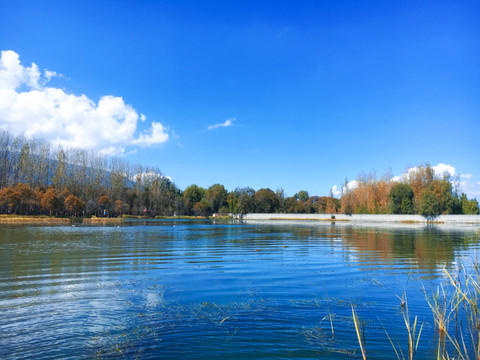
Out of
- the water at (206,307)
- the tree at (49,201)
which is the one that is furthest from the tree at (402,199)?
the tree at (49,201)

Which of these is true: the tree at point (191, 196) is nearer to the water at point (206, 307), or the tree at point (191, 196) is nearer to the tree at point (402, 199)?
the tree at point (402, 199)

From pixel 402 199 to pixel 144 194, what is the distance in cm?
6901

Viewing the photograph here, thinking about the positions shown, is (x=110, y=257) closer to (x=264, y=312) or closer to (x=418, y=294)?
(x=264, y=312)

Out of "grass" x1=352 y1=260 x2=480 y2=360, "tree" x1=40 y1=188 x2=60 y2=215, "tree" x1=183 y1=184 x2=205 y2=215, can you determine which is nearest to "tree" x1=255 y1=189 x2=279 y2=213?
"tree" x1=183 y1=184 x2=205 y2=215

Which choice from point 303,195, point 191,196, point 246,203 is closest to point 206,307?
point 246,203

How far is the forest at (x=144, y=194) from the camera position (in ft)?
216

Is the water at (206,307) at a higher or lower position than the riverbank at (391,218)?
higher

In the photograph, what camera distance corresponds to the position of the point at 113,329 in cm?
681

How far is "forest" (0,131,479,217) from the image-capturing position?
216 feet

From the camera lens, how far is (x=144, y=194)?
328ft

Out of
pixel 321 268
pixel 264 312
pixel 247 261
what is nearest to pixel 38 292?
pixel 264 312

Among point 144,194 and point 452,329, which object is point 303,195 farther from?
point 452,329

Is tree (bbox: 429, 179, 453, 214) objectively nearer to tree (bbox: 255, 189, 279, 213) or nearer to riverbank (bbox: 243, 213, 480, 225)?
riverbank (bbox: 243, 213, 480, 225)

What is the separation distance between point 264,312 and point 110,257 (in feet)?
38.7
